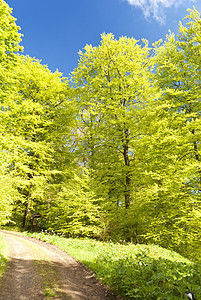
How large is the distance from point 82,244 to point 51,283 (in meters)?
5.60

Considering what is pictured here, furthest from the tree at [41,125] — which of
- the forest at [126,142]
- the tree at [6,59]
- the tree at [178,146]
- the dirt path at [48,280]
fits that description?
the tree at [178,146]

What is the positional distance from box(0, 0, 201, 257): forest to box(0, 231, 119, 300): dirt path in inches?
103

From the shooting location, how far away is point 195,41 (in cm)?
1353

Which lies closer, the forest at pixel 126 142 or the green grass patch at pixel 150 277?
the green grass patch at pixel 150 277

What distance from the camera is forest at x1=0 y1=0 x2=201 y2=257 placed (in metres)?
11.2

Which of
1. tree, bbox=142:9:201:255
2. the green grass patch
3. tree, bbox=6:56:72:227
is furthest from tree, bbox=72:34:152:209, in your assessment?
the green grass patch

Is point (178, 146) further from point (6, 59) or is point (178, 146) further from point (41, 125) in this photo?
point (41, 125)

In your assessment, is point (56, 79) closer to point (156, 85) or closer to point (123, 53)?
point (123, 53)

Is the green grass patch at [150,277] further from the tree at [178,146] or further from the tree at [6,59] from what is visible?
the tree at [6,59]

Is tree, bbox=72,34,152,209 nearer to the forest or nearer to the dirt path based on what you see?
the forest

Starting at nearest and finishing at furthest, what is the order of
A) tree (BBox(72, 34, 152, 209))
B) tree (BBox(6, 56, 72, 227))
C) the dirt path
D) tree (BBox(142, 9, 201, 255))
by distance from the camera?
the dirt path < tree (BBox(142, 9, 201, 255)) < tree (BBox(72, 34, 152, 209)) < tree (BBox(6, 56, 72, 227))

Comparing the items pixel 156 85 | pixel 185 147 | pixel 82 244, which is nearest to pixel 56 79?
pixel 156 85

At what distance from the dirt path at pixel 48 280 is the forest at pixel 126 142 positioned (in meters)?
2.61

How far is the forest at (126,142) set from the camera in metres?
11.2
